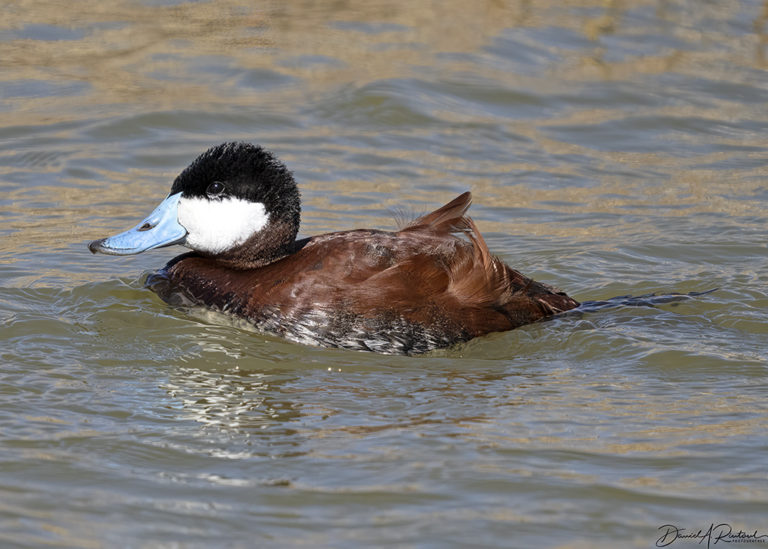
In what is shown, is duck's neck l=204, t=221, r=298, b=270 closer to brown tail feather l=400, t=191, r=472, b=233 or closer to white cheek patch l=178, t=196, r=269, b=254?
white cheek patch l=178, t=196, r=269, b=254

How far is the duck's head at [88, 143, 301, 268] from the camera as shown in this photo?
227 inches

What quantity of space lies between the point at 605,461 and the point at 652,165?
17.5 ft

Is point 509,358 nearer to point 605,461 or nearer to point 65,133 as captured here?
point 605,461

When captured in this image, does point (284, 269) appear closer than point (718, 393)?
No

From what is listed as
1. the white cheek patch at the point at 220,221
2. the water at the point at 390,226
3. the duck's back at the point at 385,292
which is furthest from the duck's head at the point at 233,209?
the water at the point at 390,226

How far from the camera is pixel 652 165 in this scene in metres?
9.30

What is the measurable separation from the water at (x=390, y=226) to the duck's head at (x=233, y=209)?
39 centimetres

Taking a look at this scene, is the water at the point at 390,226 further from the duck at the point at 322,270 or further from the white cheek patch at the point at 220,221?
the white cheek patch at the point at 220,221

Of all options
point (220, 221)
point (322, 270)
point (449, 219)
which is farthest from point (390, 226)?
point (322, 270)

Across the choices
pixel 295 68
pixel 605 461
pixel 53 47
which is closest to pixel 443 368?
pixel 605 461
